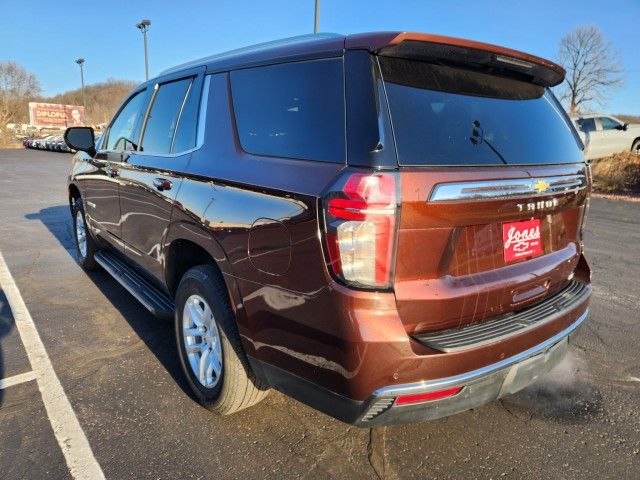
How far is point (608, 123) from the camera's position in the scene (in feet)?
55.3

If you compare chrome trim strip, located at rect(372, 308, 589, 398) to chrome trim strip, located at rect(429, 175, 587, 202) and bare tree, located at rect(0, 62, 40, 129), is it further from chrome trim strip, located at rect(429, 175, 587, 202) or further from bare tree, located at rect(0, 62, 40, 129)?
bare tree, located at rect(0, 62, 40, 129)

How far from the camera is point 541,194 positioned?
2.23 m

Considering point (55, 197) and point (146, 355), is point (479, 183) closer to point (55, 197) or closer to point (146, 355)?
point (146, 355)

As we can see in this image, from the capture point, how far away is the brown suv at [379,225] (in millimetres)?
1825

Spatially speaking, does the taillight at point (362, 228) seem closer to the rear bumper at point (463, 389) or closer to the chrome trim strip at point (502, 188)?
the chrome trim strip at point (502, 188)

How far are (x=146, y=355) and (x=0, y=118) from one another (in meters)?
57.4

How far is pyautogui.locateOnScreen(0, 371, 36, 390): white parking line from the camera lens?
2982mm

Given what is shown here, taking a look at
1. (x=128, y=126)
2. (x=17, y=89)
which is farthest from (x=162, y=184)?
(x=17, y=89)

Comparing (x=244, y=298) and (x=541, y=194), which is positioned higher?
(x=541, y=194)

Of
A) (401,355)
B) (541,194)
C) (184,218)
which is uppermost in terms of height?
(541,194)

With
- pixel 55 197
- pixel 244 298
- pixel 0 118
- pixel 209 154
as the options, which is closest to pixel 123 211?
pixel 209 154

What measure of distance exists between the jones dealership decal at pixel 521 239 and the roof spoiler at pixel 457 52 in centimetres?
77

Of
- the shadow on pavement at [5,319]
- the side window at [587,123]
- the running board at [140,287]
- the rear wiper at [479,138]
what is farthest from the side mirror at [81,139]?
the side window at [587,123]

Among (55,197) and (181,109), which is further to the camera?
(55,197)
